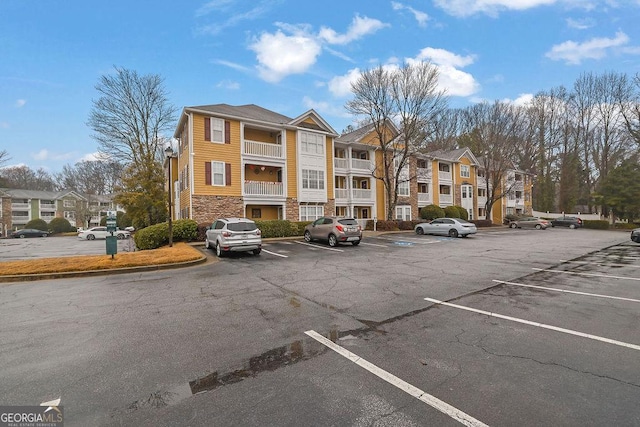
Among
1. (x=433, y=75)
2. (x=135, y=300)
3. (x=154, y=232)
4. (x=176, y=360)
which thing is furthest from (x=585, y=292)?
(x=433, y=75)

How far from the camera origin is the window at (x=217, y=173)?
20.8 metres

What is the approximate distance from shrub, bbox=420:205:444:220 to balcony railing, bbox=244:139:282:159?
19.0m

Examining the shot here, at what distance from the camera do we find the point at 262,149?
23125 millimetres

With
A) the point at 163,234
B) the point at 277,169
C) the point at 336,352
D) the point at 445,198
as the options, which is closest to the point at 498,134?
the point at 445,198

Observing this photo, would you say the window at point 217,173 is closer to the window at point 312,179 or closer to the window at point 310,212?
the window at point 312,179

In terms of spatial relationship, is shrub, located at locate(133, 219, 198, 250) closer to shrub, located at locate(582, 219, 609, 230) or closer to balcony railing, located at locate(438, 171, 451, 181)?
balcony railing, located at locate(438, 171, 451, 181)

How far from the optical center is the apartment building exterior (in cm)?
2067

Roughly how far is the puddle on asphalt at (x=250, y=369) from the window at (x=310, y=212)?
67.4 feet

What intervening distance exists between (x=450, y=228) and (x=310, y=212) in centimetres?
1132

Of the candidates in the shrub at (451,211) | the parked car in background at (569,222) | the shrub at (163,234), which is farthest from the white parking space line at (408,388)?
the parked car in background at (569,222)

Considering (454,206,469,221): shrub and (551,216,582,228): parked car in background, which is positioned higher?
(454,206,469,221): shrub

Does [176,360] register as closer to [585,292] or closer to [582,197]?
[585,292]

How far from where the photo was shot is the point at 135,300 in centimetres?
641

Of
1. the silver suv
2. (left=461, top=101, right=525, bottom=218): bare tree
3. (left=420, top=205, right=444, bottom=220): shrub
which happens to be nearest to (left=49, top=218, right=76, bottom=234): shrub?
the silver suv
